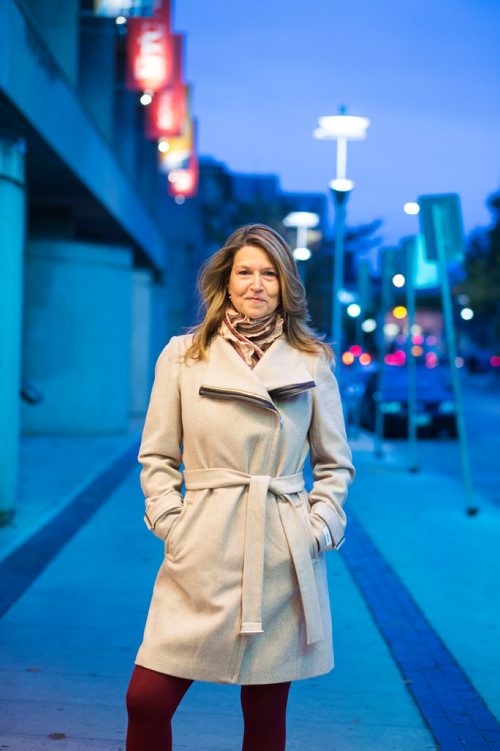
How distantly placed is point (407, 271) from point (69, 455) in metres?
5.24

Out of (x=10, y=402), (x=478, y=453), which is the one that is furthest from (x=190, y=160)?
(x=10, y=402)

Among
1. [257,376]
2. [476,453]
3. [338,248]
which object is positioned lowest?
[476,453]

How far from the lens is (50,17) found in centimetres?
1427

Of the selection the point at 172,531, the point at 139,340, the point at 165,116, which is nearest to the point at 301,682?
the point at 172,531

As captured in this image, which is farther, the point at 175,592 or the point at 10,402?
the point at 10,402

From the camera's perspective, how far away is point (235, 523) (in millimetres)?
2875

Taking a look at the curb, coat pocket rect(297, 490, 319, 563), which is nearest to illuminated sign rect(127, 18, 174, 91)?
the curb

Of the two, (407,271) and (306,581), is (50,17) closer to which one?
(407,271)

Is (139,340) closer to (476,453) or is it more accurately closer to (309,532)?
(476,453)

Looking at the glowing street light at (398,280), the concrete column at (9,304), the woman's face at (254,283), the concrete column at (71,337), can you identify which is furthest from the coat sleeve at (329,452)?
the concrete column at (71,337)

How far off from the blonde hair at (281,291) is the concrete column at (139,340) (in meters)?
19.9

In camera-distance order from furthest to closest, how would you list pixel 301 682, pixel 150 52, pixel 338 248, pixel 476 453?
pixel 338 248 → pixel 476 453 → pixel 150 52 → pixel 301 682

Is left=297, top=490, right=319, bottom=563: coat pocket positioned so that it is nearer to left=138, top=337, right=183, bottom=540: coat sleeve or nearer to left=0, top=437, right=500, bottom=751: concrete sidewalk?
left=138, top=337, right=183, bottom=540: coat sleeve

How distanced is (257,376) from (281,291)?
293mm
